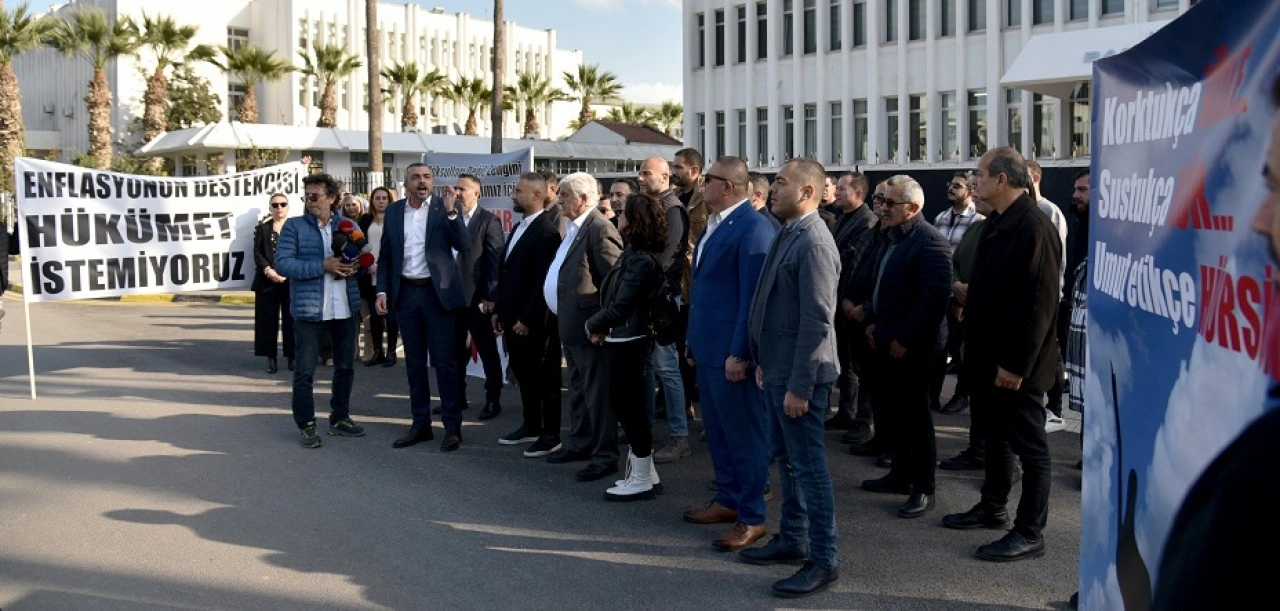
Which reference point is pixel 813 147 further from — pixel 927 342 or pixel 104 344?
pixel 927 342

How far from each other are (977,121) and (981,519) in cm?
3015

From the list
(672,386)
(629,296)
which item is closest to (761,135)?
(672,386)

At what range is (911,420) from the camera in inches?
281

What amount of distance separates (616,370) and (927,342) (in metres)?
1.94

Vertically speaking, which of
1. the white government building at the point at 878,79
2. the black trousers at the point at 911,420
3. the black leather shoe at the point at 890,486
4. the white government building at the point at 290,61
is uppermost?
the white government building at the point at 290,61

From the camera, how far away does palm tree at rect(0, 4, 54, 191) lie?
135 ft

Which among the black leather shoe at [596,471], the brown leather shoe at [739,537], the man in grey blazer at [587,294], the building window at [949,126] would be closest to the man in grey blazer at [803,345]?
the brown leather shoe at [739,537]

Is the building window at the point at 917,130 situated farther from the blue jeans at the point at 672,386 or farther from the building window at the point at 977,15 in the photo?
the blue jeans at the point at 672,386

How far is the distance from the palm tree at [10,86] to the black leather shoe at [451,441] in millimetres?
36323

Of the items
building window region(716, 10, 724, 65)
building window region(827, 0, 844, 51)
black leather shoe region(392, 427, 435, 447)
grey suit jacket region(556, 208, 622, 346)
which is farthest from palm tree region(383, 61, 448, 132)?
grey suit jacket region(556, 208, 622, 346)

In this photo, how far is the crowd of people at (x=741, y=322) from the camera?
5.71 meters

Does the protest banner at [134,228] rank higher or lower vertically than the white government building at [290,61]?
lower

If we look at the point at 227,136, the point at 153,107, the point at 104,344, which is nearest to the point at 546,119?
the point at 153,107

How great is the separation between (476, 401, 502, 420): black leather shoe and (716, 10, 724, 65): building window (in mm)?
34461
